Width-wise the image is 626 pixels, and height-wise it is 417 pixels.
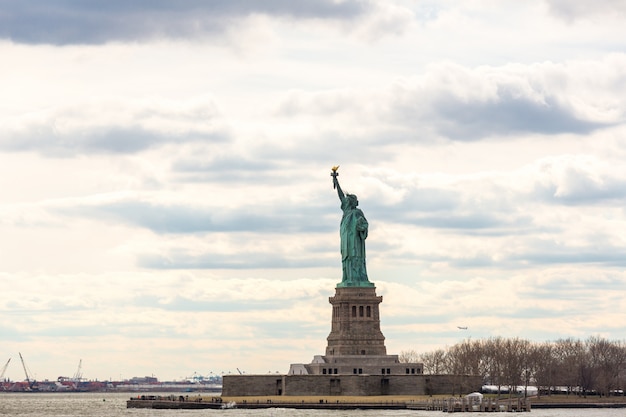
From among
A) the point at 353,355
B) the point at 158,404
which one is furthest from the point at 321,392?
the point at 158,404

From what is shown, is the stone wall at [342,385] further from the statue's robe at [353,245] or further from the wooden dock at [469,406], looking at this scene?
the statue's robe at [353,245]

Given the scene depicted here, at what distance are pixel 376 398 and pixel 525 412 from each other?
57.4 feet

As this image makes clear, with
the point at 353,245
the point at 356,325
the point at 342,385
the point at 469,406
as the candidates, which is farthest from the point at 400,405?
the point at 353,245

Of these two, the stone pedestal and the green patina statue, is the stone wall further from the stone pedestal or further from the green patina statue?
the green patina statue

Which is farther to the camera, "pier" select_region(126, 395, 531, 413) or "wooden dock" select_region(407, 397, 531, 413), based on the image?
"pier" select_region(126, 395, 531, 413)

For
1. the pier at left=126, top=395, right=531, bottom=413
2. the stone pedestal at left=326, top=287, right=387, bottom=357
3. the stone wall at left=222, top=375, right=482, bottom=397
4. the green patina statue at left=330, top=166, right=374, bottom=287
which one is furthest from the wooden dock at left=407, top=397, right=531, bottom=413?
the green patina statue at left=330, top=166, right=374, bottom=287

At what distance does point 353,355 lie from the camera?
501 feet

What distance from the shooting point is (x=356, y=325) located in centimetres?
15438

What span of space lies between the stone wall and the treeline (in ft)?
54.8

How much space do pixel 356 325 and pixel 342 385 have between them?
319 inches

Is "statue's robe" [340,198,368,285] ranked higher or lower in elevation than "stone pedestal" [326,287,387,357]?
higher

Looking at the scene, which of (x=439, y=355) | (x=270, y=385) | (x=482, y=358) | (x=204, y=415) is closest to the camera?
(x=204, y=415)

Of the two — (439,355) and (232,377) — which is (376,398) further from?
(439,355)

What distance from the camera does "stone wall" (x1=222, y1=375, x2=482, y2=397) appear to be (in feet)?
489
